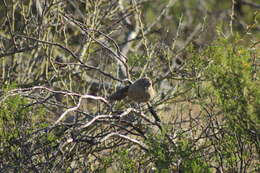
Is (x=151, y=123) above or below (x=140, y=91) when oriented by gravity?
below

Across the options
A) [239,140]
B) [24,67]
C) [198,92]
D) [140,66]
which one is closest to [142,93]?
[198,92]

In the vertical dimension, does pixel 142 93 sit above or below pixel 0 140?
above

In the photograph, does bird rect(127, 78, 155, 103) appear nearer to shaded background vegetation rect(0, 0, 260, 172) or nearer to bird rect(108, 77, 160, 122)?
bird rect(108, 77, 160, 122)

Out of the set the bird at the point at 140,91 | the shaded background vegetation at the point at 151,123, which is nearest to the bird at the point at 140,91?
the bird at the point at 140,91

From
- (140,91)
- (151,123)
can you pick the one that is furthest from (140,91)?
(151,123)

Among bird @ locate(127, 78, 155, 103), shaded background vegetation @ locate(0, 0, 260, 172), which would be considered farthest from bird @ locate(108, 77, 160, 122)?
shaded background vegetation @ locate(0, 0, 260, 172)

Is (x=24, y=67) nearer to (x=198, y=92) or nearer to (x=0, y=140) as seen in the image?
(x=0, y=140)

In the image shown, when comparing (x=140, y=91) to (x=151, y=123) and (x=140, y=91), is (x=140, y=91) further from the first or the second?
(x=151, y=123)

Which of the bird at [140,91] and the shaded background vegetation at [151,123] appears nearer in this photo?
the shaded background vegetation at [151,123]

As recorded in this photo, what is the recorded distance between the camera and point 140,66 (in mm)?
6348

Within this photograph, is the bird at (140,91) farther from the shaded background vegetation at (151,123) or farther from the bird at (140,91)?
the shaded background vegetation at (151,123)

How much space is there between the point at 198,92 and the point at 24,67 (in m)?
4.03

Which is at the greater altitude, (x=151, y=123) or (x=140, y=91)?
(x=140, y=91)

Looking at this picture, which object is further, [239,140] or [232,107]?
[239,140]
